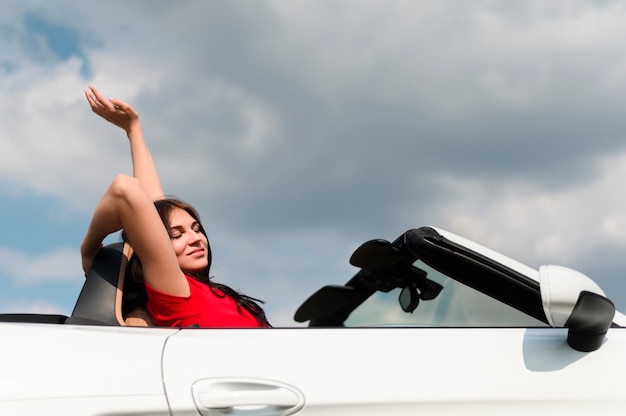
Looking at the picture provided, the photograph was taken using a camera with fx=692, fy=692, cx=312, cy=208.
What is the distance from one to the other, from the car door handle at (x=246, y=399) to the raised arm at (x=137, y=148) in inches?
61.1

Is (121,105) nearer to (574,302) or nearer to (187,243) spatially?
(187,243)

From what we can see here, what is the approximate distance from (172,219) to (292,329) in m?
1.07

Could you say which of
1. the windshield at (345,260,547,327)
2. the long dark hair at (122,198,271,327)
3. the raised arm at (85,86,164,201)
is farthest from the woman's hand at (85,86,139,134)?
the windshield at (345,260,547,327)

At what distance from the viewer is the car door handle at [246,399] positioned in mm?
1606

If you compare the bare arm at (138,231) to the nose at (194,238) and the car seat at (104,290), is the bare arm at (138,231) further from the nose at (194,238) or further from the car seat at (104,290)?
the nose at (194,238)

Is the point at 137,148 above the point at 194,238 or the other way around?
above

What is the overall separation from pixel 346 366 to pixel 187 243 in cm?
122

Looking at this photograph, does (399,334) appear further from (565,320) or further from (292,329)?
(565,320)

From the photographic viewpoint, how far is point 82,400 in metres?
1.59

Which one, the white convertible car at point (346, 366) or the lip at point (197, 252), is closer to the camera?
the white convertible car at point (346, 366)

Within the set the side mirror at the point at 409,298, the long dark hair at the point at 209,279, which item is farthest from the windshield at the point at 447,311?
the long dark hair at the point at 209,279

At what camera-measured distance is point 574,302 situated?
5.36 ft

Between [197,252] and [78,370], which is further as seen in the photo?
[197,252]

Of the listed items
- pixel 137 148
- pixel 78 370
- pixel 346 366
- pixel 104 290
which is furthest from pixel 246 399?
pixel 137 148
